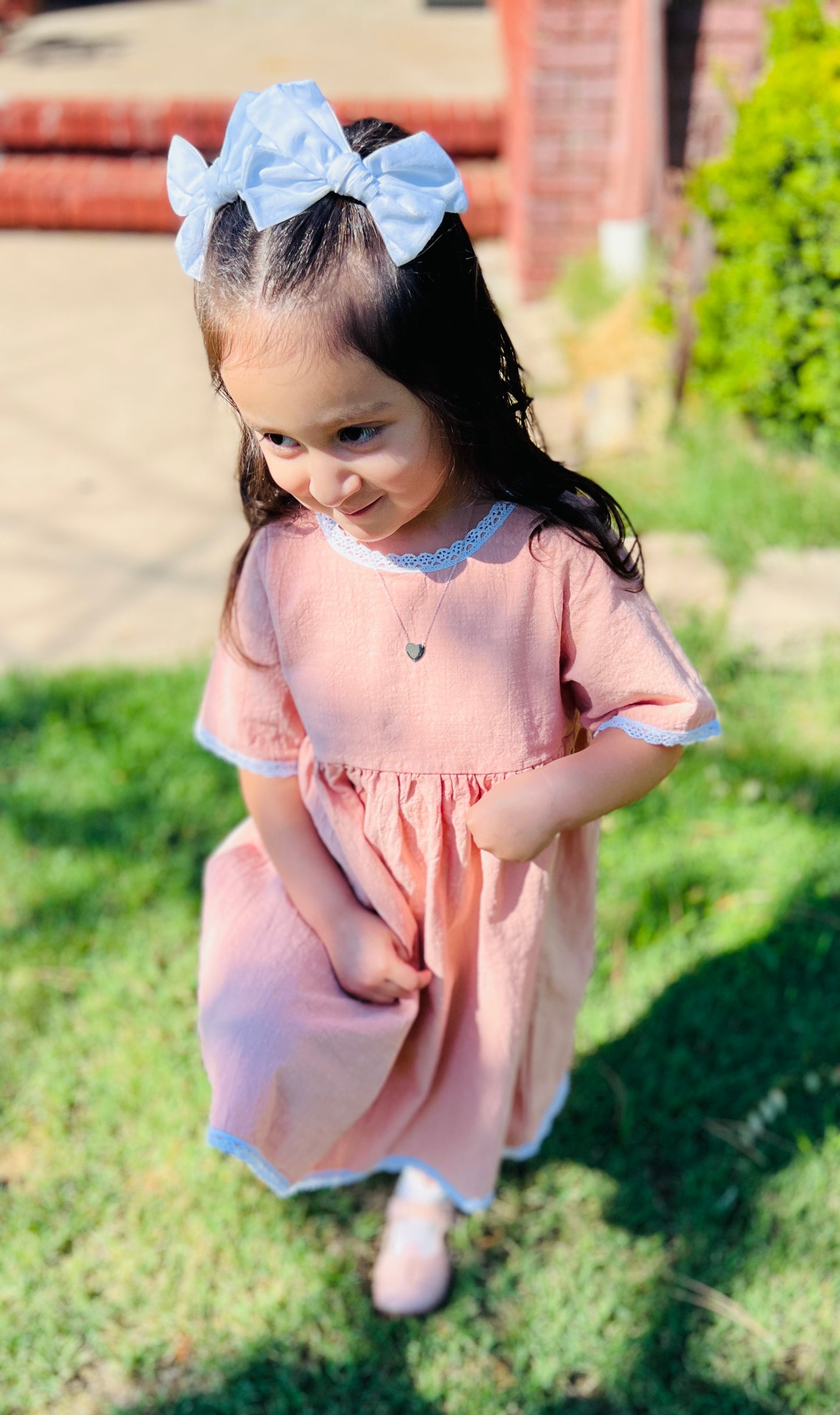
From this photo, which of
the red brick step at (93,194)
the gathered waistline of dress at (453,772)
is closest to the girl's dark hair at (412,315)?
the gathered waistline of dress at (453,772)

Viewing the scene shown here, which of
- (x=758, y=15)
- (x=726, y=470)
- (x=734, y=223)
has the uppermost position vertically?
(x=758, y=15)

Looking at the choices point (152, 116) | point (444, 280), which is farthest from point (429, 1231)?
point (152, 116)

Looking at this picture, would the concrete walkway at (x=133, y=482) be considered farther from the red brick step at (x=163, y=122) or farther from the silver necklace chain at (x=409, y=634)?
the silver necklace chain at (x=409, y=634)

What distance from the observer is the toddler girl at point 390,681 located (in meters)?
1.01

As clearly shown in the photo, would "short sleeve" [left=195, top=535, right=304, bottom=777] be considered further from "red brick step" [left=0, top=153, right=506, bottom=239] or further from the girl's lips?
"red brick step" [left=0, top=153, right=506, bottom=239]

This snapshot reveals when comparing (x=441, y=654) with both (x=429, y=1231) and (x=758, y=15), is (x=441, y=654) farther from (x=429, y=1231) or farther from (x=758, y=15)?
(x=758, y=15)

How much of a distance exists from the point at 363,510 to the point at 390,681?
235mm

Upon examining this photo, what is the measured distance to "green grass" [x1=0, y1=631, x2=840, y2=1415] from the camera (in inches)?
68.0

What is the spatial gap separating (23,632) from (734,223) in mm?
2434

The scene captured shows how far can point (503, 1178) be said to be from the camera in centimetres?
197

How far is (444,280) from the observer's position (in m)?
1.04

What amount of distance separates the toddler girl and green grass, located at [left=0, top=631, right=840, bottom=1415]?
0.94ft

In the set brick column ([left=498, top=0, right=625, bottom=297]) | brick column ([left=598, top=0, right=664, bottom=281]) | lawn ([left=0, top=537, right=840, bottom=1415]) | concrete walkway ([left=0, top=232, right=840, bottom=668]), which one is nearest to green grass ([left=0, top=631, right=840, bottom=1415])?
lawn ([left=0, top=537, right=840, bottom=1415])

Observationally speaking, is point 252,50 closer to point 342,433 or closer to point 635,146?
point 635,146
